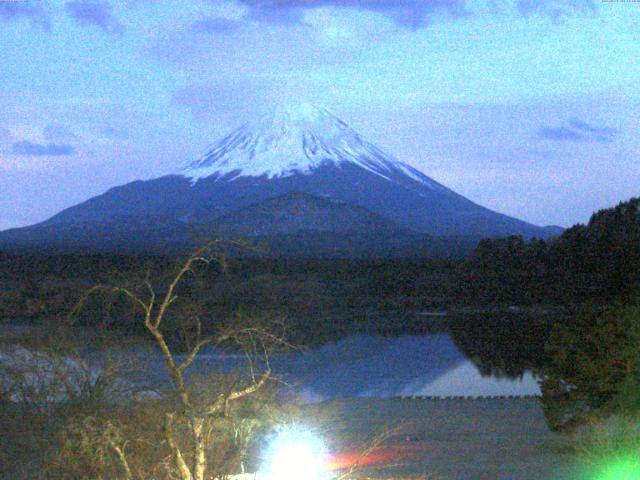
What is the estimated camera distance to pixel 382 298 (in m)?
Result: 38.7

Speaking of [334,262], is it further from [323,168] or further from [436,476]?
[323,168]

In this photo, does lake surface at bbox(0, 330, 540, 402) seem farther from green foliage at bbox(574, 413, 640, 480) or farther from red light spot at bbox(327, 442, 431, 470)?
green foliage at bbox(574, 413, 640, 480)

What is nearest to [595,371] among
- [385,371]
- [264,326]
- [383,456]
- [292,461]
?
[383,456]

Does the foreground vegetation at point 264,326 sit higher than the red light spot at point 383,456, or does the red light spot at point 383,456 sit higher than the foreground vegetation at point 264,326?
the foreground vegetation at point 264,326

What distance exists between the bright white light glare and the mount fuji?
59834mm

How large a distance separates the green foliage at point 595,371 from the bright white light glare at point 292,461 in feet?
10.2

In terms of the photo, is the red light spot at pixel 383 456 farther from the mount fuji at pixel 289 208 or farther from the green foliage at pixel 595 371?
the mount fuji at pixel 289 208

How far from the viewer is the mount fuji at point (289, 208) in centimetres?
7631

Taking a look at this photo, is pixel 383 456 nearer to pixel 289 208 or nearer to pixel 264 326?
pixel 264 326

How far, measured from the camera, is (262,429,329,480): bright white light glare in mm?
6227

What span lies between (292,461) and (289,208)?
7881cm

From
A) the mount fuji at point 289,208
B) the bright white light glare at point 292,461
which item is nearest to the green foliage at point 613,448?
the bright white light glare at point 292,461

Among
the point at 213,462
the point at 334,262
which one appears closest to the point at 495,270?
the point at 334,262

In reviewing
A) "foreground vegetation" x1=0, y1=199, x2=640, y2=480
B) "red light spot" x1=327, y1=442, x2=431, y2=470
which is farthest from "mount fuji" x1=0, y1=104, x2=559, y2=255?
"red light spot" x1=327, y1=442, x2=431, y2=470
